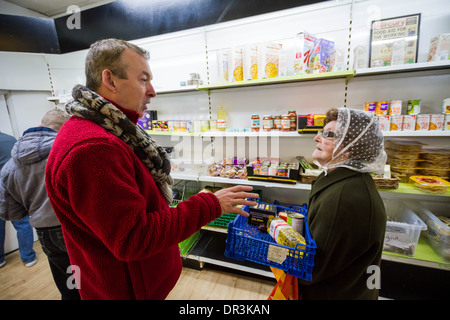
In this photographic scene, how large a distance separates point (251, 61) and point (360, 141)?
1.32 m

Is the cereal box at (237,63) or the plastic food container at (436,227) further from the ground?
the cereal box at (237,63)

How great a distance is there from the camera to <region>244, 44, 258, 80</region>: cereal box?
Answer: 192 centimetres

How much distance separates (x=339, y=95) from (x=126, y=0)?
2465mm

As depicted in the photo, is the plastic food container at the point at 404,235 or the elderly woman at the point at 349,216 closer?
the elderly woman at the point at 349,216

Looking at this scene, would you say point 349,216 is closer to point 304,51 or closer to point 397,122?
point 397,122

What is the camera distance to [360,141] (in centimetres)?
111

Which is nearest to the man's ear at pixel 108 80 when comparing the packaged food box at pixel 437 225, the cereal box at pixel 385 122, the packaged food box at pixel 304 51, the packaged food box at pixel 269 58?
the packaged food box at pixel 269 58

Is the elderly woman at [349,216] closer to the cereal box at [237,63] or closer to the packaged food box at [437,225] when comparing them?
the packaged food box at [437,225]

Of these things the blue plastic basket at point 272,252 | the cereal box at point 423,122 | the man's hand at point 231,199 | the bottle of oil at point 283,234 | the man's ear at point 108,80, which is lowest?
the blue plastic basket at point 272,252

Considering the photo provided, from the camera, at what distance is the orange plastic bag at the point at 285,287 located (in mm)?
1172

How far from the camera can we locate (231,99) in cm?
247

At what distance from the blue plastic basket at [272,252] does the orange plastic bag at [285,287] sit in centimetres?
10

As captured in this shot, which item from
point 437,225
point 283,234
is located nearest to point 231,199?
point 283,234

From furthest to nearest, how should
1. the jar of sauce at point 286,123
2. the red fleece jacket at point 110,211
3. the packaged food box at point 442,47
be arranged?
the jar of sauce at point 286,123 < the packaged food box at point 442,47 < the red fleece jacket at point 110,211
